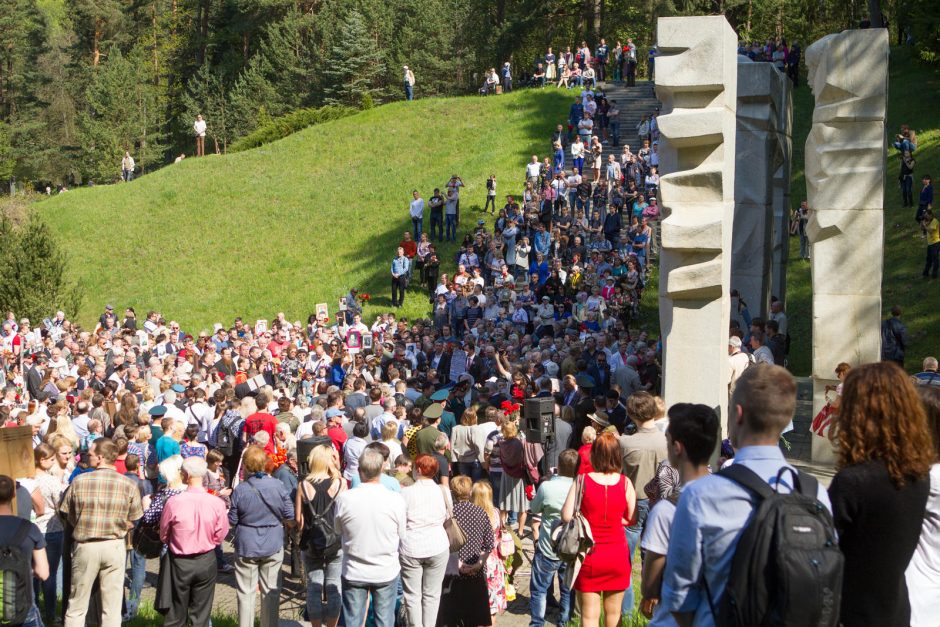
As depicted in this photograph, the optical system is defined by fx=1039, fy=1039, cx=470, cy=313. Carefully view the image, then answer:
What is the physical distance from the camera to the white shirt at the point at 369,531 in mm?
6516

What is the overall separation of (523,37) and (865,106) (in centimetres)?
3703

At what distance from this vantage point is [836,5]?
1587 inches

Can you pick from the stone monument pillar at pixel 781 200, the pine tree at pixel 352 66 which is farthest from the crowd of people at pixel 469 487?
the pine tree at pixel 352 66

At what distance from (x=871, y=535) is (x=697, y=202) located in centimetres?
732

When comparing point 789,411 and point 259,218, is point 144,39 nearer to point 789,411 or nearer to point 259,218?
point 259,218

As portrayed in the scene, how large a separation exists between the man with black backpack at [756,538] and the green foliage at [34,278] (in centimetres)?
2695

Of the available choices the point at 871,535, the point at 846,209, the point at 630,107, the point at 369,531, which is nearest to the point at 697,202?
the point at 846,209

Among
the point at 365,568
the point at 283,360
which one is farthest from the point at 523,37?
the point at 365,568

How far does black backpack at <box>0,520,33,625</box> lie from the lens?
625 cm

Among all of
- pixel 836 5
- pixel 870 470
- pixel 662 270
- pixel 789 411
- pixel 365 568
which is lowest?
pixel 365 568

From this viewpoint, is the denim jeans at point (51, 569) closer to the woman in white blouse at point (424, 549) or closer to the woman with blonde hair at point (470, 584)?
the woman in white blouse at point (424, 549)

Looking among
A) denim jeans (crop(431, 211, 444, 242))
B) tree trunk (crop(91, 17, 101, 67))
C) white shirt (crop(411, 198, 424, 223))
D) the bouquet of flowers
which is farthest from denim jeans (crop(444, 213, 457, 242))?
tree trunk (crop(91, 17, 101, 67))

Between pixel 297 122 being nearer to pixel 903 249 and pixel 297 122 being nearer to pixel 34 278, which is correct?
pixel 34 278

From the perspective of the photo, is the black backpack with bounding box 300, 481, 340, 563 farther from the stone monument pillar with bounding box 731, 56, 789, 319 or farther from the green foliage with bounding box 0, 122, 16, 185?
the green foliage with bounding box 0, 122, 16, 185
